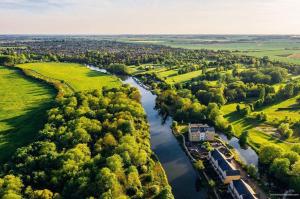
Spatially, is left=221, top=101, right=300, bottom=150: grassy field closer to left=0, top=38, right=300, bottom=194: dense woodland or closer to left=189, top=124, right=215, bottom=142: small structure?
left=0, top=38, right=300, bottom=194: dense woodland

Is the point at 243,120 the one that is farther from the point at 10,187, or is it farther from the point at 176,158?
the point at 10,187

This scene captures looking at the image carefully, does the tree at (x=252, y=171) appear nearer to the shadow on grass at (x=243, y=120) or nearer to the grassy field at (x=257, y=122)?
the grassy field at (x=257, y=122)

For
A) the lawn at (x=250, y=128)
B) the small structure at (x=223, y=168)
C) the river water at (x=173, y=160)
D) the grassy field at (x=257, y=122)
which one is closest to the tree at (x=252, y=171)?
the small structure at (x=223, y=168)

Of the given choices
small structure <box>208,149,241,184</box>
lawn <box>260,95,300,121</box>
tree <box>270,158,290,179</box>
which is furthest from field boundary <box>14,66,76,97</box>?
tree <box>270,158,290,179</box>

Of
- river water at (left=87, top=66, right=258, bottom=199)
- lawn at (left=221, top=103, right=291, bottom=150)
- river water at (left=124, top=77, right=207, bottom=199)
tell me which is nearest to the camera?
river water at (left=124, top=77, right=207, bottom=199)

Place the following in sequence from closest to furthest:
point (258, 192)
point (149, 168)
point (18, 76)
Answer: point (258, 192), point (149, 168), point (18, 76)

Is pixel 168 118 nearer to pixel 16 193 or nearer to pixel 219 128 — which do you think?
pixel 219 128

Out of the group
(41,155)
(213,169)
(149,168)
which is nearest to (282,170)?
(213,169)
